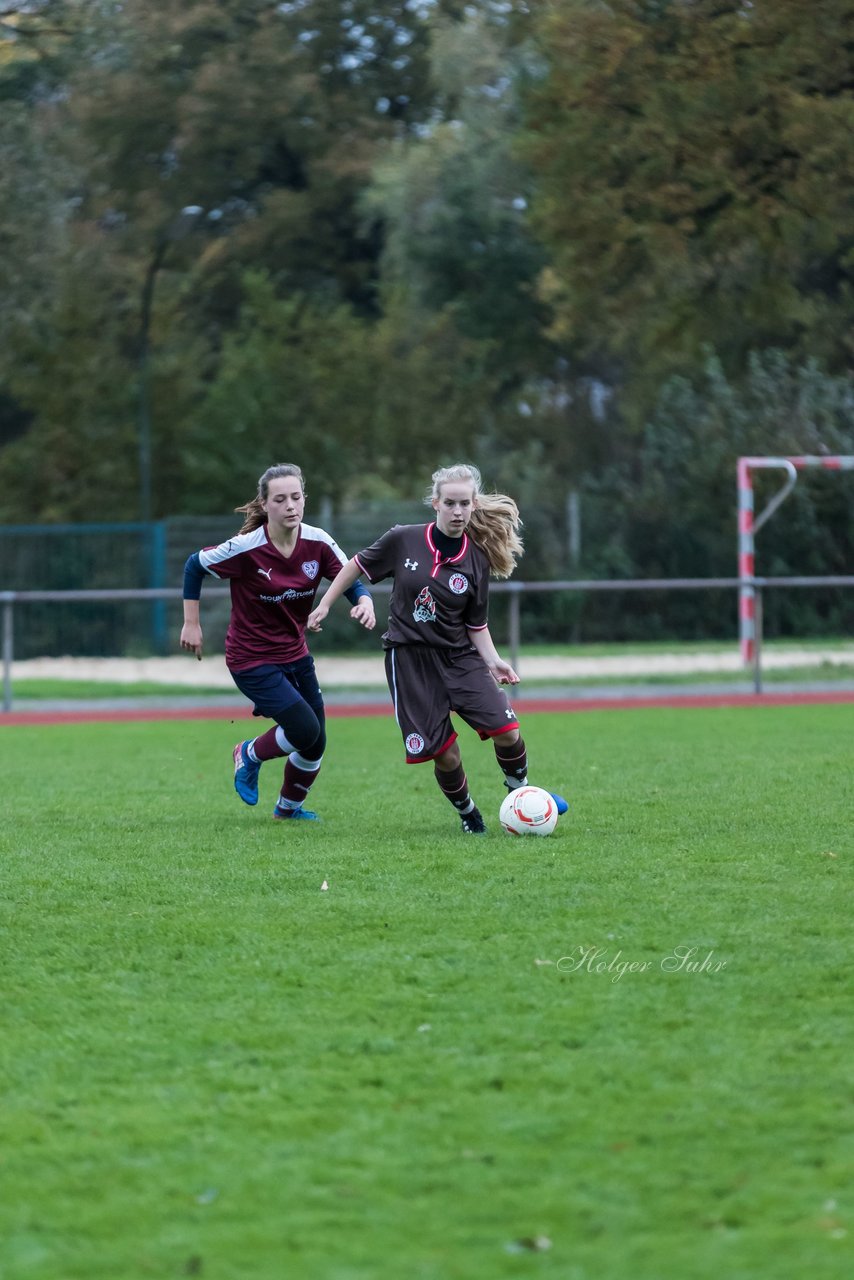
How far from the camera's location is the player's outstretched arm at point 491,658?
330 inches

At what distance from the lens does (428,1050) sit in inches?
185

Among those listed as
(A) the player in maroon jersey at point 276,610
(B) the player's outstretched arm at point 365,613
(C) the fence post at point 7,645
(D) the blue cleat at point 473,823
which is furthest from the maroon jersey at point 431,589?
(C) the fence post at point 7,645

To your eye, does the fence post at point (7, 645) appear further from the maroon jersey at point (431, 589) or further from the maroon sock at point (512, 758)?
the maroon sock at point (512, 758)

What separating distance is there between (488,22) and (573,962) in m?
36.1

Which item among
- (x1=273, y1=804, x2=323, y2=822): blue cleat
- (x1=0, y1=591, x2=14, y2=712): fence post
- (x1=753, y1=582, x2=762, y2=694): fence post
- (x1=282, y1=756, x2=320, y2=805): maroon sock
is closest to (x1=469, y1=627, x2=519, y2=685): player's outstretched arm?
(x1=282, y1=756, x2=320, y2=805): maroon sock

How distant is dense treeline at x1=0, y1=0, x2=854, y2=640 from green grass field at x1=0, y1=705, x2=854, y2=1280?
16.8 metres

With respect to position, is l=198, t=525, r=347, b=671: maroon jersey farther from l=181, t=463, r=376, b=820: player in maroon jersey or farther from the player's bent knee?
the player's bent knee

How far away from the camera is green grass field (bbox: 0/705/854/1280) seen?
3482 mm

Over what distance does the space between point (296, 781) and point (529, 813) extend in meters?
1.39

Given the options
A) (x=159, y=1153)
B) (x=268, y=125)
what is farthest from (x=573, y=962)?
(x=268, y=125)

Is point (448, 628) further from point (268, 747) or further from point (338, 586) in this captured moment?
point (268, 747)

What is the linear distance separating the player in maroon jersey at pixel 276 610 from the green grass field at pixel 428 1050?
55 centimetres

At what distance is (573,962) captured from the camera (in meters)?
5.66

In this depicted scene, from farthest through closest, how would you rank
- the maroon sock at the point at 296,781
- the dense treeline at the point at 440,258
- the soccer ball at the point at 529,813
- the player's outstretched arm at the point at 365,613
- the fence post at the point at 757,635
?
the dense treeline at the point at 440,258
the fence post at the point at 757,635
the maroon sock at the point at 296,781
the player's outstretched arm at the point at 365,613
the soccer ball at the point at 529,813
